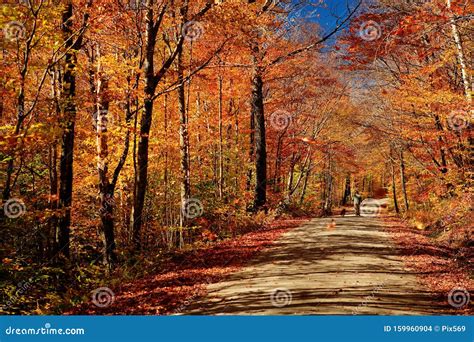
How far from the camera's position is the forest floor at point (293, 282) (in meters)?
6.95

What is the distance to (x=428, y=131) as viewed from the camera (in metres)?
18.2

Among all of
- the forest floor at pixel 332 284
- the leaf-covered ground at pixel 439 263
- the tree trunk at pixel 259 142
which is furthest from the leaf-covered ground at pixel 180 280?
the tree trunk at pixel 259 142

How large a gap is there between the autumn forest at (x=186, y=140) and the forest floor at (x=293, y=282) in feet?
0.27

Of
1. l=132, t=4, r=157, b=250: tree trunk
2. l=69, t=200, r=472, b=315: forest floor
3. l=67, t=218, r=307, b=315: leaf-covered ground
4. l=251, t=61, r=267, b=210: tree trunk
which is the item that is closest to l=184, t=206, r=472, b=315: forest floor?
l=69, t=200, r=472, b=315: forest floor

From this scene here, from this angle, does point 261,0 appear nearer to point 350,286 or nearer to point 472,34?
point 472,34

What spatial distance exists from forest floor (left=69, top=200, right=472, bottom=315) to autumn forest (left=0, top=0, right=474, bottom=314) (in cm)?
8

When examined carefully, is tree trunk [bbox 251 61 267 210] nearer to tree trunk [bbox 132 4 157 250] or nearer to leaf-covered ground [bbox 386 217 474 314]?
leaf-covered ground [bbox 386 217 474 314]

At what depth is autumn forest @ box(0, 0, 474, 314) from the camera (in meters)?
9.20

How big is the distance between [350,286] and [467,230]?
26.1 feet

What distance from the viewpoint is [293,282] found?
8477 mm

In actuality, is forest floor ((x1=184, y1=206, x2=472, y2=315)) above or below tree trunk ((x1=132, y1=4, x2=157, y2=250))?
below

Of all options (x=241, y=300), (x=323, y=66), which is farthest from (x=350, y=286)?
(x=323, y=66)

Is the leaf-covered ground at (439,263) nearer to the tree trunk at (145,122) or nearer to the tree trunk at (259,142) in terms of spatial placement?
the tree trunk at (259,142)

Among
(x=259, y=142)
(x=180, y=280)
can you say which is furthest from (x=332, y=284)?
(x=259, y=142)
